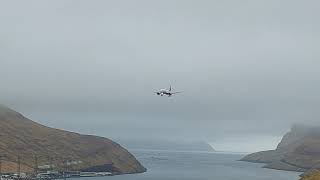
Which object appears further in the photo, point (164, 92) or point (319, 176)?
point (319, 176)

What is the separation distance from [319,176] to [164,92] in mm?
85182

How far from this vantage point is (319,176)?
194 meters

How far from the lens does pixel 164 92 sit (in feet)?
443

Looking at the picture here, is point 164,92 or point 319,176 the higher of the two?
point 164,92
